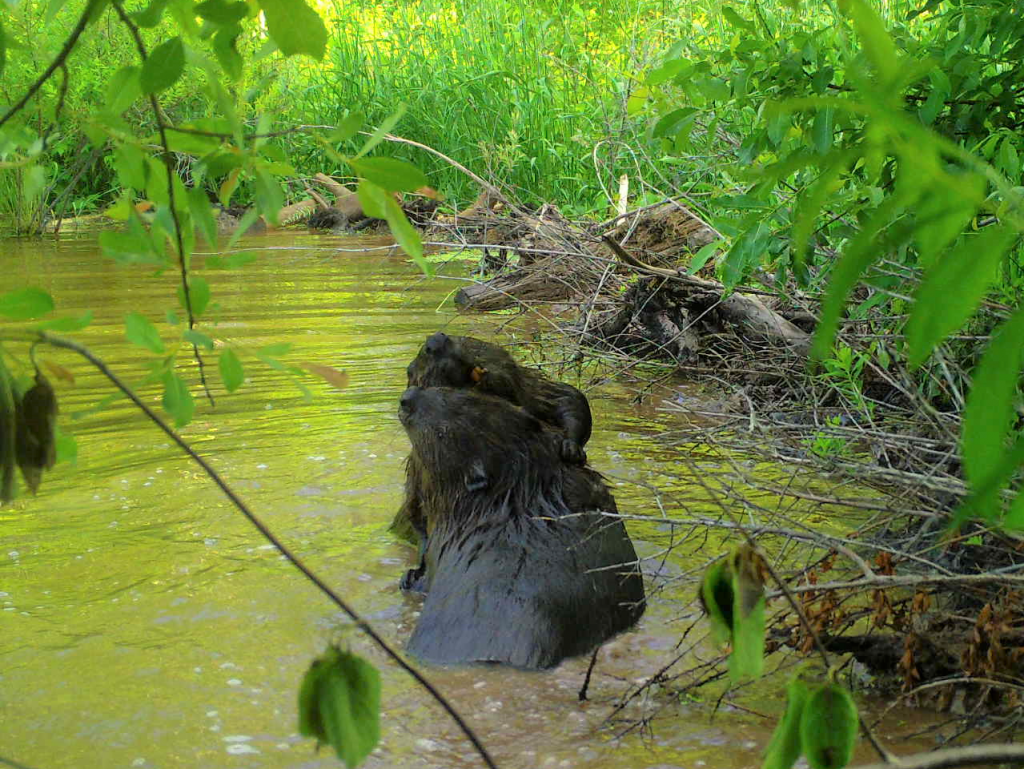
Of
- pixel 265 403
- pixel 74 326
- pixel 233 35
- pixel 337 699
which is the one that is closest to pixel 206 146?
pixel 233 35

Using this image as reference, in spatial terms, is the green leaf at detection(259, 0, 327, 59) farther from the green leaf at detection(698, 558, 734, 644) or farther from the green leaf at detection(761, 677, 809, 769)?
the green leaf at detection(761, 677, 809, 769)

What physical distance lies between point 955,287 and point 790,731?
585mm

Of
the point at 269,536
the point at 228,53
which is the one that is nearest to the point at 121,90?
the point at 228,53

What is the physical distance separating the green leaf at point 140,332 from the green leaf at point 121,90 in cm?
33

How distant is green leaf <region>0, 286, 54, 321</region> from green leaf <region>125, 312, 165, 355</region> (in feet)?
0.31

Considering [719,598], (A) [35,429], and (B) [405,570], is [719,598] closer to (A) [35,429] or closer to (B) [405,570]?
(A) [35,429]

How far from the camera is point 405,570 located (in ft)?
12.0

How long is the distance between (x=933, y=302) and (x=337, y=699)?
0.63 metres

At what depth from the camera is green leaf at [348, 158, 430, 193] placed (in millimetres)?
1311

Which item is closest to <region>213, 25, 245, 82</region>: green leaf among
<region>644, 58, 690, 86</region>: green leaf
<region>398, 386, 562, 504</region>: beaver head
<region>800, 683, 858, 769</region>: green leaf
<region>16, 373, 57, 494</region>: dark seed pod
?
<region>16, 373, 57, 494</region>: dark seed pod

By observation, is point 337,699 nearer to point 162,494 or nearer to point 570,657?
point 570,657

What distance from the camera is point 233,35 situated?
152cm

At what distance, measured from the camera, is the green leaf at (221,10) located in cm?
142

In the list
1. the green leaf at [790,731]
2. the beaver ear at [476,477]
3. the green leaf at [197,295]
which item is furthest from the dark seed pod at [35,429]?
the beaver ear at [476,477]
